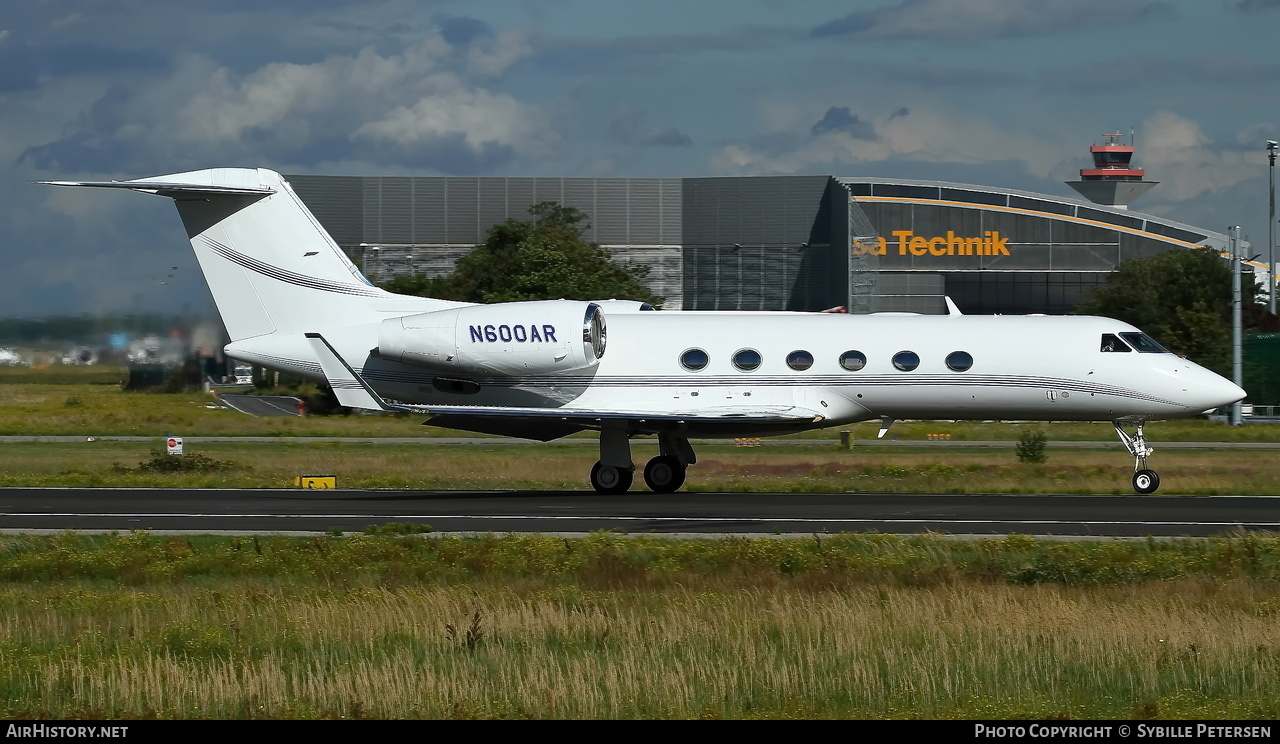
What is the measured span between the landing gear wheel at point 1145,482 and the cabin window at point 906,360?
166 inches

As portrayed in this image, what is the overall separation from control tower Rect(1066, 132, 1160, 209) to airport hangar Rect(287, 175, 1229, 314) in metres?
38.5

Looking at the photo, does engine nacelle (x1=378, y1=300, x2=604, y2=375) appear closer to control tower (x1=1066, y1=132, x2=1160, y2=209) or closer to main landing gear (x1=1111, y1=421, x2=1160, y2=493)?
main landing gear (x1=1111, y1=421, x2=1160, y2=493)

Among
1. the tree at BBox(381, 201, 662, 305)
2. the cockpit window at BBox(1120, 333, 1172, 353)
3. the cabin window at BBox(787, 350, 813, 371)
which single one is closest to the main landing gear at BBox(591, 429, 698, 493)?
the cabin window at BBox(787, 350, 813, 371)

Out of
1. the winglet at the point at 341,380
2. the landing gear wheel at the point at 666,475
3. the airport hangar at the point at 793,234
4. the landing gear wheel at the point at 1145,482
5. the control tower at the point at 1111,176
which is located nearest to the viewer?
the winglet at the point at 341,380

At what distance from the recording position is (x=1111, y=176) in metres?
114

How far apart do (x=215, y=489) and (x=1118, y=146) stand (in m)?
102

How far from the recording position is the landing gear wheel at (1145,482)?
2347 centimetres

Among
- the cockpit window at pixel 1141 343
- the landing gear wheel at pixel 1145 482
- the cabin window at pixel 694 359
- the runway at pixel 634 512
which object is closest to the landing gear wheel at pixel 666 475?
the runway at pixel 634 512

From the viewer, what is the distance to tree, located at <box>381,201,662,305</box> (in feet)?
183

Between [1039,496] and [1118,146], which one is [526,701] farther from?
[1118,146]

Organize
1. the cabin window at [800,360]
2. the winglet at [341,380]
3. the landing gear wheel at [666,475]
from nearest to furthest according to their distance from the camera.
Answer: the winglet at [341,380] → the cabin window at [800,360] → the landing gear wheel at [666,475]

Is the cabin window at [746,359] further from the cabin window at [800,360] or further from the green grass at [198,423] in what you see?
the green grass at [198,423]

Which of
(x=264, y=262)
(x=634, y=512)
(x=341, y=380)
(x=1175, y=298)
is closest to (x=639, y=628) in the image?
(x=634, y=512)

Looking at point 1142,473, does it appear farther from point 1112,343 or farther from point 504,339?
point 504,339
